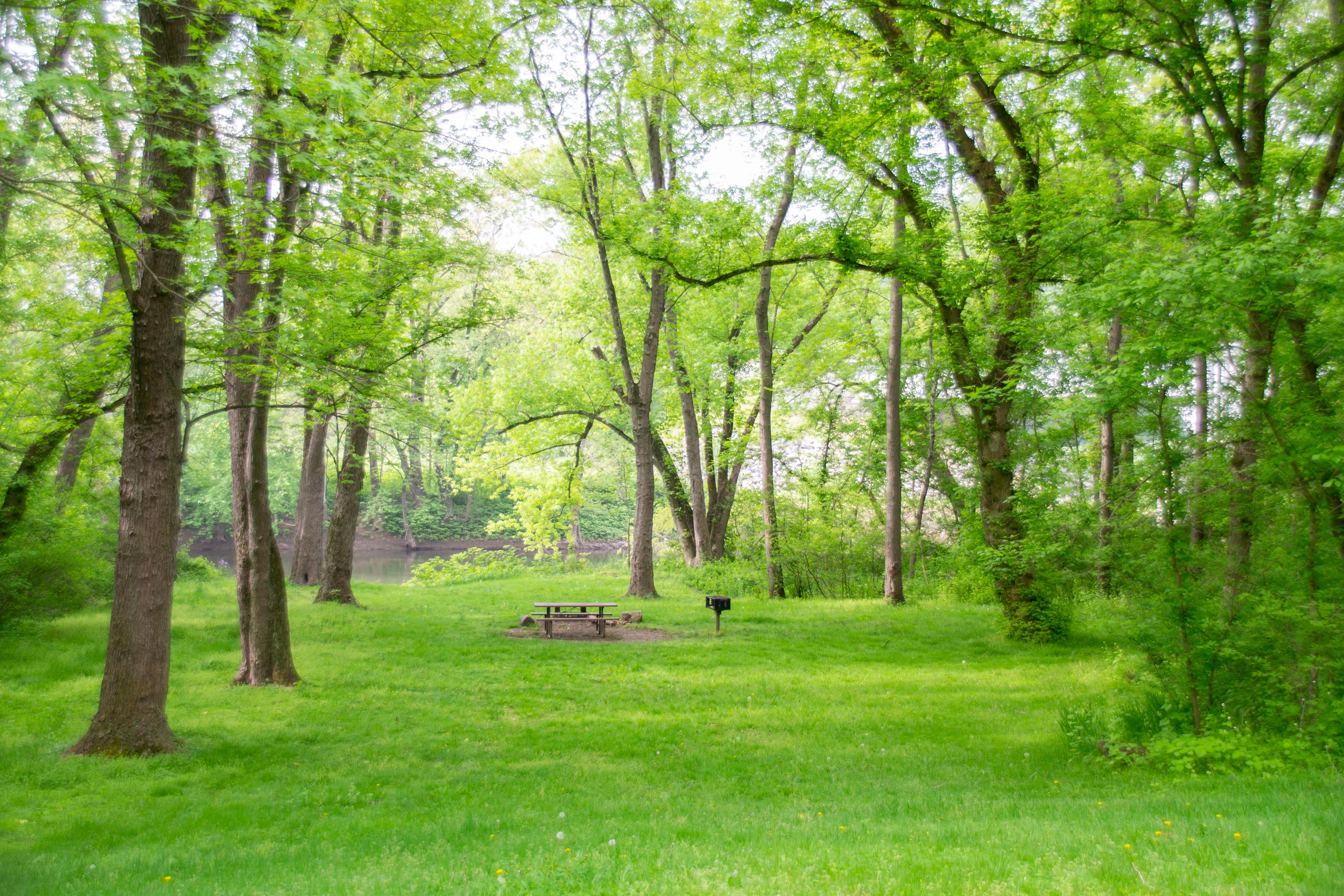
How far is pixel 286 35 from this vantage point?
7289 millimetres

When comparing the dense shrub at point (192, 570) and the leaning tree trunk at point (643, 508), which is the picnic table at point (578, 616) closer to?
the leaning tree trunk at point (643, 508)

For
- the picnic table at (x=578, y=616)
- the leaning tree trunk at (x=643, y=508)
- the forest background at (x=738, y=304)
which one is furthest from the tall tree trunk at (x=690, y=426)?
the picnic table at (x=578, y=616)

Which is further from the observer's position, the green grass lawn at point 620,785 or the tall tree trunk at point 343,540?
the tall tree trunk at point 343,540

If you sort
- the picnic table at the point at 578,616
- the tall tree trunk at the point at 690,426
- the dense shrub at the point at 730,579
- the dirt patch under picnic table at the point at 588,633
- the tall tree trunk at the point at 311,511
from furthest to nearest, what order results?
the tall tree trunk at the point at 690,426 < the dense shrub at the point at 730,579 < the tall tree trunk at the point at 311,511 < the picnic table at the point at 578,616 < the dirt patch under picnic table at the point at 588,633

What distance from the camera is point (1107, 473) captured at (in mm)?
15562

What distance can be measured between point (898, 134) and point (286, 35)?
7937mm

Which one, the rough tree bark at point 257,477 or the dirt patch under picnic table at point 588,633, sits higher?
the rough tree bark at point 257,477

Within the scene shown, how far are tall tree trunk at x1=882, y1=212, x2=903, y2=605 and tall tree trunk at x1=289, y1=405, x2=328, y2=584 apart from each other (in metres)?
11.5

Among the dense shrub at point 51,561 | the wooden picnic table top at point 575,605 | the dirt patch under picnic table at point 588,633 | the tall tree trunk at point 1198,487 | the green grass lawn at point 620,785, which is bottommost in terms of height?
the dirt patch under picnic table at point 588,633

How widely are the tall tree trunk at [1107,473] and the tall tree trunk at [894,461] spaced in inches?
Answer: 140

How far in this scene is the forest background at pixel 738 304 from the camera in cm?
588

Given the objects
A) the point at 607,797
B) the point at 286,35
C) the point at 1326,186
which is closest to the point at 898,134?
the point at 1326,186

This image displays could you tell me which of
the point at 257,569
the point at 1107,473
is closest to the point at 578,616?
the point at 257,569

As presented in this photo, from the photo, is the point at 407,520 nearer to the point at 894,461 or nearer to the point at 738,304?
the point at 738,304
